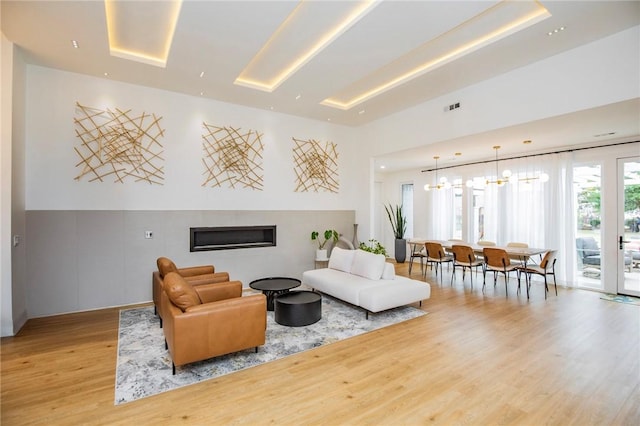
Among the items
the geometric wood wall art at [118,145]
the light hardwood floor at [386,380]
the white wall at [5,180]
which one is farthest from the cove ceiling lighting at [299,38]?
the light hardwood floor at [386,380]

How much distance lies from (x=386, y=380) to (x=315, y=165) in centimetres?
513

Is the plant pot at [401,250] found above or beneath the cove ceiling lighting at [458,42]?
beneath

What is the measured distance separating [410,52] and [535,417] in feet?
13.9

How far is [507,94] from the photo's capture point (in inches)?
180

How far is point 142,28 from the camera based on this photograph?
3766 mm

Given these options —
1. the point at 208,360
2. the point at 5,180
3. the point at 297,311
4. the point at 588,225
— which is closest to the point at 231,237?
the point at 297,311

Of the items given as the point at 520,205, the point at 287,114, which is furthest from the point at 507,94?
the point at 287,114

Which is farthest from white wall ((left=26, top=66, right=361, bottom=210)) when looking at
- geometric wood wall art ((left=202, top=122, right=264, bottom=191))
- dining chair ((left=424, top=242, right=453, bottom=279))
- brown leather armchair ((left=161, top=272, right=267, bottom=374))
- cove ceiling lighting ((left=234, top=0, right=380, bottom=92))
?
brown leather armchair ((left=161, top=272, right=267, bottom=374))

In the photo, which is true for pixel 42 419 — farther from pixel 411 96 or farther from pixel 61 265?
pixel 411 96

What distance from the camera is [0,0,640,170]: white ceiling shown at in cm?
316

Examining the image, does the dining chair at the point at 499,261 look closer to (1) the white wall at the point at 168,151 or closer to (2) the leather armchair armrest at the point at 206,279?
(1) the white wall at the point at 168,151

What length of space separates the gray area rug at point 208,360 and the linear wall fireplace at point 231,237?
137 centimetres

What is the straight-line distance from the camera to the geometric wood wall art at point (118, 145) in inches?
187

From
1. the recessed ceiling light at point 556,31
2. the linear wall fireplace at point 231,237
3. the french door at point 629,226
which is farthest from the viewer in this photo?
the linear wall fireplace at point 231,237
